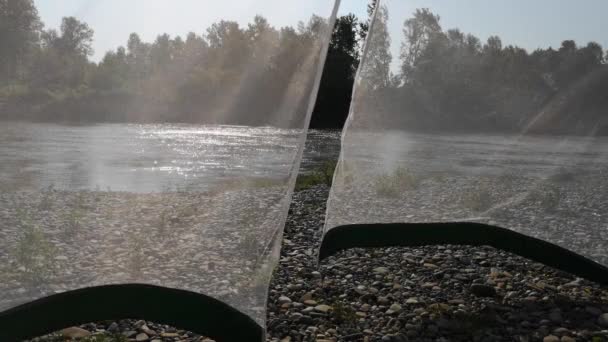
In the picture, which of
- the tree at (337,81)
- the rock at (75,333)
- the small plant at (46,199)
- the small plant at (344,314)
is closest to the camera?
the small plant at (46,199)

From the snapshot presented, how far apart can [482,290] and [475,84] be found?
51.8 inches

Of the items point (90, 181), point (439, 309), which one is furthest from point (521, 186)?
point (90, 181)

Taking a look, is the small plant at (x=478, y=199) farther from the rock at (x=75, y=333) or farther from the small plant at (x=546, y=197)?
the rock at (x=75, y=333)

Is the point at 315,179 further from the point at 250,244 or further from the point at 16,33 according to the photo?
the point at 16,33

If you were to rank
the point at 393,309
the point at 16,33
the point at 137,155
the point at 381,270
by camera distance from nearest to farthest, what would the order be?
the point at 16,33 < the point at 137,155 < the point at 393,309 < the point at 381,270

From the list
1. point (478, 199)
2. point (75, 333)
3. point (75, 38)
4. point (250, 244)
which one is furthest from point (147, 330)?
point (478, 199)

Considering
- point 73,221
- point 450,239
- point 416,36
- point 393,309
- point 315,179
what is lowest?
point 393,309

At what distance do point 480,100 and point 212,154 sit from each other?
1.96 meters

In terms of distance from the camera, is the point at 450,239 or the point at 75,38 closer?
A: the point at 75,38

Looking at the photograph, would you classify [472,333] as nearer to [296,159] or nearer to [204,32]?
[296,159]

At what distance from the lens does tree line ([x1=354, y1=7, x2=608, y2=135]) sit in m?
3.29

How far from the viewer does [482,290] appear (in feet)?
11.3

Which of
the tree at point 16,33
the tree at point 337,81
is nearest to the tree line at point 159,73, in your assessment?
the tree at point 16,33

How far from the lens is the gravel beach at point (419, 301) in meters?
2.88
